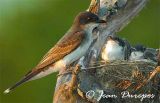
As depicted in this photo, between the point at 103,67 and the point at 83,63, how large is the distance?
308 mm

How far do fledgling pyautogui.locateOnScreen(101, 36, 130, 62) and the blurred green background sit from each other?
4317 millimetres

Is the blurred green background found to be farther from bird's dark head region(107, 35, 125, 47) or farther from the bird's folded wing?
the bird's folded wing

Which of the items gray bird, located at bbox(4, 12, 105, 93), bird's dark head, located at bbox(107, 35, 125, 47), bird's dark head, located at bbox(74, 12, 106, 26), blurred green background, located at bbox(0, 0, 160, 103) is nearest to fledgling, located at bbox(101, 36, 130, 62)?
bird's dark head, located at bbox(107, 35, 125, 47)

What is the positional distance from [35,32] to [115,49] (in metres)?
6.38

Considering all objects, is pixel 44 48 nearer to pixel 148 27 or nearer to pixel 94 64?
pixel 148 27

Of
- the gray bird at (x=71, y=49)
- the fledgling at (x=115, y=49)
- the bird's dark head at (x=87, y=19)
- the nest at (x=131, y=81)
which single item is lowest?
the nest at (x=131, y=81)

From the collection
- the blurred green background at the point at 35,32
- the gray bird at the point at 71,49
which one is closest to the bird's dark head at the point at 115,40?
the gray bird at the point at 71,49

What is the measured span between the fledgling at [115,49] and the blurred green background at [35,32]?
4317 mm

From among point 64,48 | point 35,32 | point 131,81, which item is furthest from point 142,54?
point 35,32

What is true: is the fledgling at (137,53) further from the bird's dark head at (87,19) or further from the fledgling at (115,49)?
the bird's dark head at (87,19)

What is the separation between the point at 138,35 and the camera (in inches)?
704

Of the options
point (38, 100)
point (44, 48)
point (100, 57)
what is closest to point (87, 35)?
point (100, 57)

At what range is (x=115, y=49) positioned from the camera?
1298 cm

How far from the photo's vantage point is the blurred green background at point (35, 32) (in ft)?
58.1
